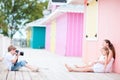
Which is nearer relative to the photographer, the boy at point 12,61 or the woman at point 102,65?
the boy at point 12,61

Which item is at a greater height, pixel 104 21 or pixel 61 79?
pixel 104 21

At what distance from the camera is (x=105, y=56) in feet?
36.1

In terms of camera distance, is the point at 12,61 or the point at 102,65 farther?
the point at 102,65

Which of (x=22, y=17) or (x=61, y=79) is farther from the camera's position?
(x=22, y=17)

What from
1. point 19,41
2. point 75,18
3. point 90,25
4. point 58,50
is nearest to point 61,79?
point 90,25

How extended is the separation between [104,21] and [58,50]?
12326mm

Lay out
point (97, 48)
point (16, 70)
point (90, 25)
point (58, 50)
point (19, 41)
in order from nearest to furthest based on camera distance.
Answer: point (16, 70) → point (97, 48) → point (90, 25) → point (58, 50) → point (19, 41)

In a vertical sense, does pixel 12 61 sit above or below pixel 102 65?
above

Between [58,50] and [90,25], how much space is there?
10.5 metres

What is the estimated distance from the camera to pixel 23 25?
49188mm

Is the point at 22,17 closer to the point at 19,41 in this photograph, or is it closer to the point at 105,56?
the point at 19,41

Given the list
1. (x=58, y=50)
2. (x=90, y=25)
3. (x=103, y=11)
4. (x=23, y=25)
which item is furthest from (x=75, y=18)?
(x=23, y=25)

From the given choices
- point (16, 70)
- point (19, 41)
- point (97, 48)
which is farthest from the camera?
point (19, 41)

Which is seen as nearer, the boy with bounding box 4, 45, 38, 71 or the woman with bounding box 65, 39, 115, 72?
the boy with bounding box 4, 45, 38, 71
